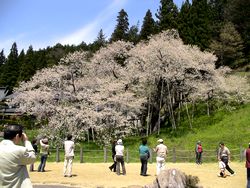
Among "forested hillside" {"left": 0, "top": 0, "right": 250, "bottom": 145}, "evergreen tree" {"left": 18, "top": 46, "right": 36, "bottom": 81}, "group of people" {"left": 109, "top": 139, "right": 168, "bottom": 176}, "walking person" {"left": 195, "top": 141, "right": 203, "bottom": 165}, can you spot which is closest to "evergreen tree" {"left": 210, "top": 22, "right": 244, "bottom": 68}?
"forested hillside" {"left": 0, "top": 0, "right": 250, "bottom": 145}

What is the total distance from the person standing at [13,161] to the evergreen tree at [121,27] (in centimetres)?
5182

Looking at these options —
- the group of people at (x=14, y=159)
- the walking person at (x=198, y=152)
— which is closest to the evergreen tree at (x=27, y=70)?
the walking person at (x=198, y=152)

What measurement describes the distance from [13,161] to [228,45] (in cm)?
5191

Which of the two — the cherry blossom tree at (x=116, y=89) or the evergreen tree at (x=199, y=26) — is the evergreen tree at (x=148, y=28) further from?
the cherry blossom tree at (x=116, y=89)

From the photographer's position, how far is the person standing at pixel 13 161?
3938mm

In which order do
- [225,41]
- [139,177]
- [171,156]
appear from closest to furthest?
[139,177] → [171,156] → [225,41]

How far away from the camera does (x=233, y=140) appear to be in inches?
1198

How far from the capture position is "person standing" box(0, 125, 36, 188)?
3938mm

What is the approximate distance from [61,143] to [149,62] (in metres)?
11.4

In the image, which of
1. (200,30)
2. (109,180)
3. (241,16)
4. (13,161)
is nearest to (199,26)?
(200,30)

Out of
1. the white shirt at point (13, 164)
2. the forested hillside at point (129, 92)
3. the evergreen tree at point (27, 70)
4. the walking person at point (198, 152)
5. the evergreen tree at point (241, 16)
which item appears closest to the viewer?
the white shirt at point (13, 164)

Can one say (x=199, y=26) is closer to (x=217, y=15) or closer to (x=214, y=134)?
(x=217, y=15)

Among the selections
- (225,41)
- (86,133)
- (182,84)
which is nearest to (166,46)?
(182,84)

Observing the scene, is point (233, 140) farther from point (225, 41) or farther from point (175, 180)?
point (225, 41)
